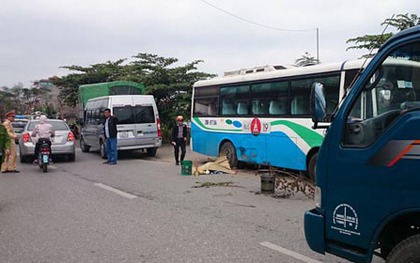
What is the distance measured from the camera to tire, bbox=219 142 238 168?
13.1 metres

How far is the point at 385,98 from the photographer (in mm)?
3471

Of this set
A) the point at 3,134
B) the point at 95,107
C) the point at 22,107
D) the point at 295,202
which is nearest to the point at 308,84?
the point at 295,202

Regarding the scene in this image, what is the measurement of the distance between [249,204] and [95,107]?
1143 centimetres

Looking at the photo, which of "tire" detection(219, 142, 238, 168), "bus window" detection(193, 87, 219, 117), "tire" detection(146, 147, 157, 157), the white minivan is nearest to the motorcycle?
the white minivan

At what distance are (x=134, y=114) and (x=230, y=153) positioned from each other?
4.92 metres

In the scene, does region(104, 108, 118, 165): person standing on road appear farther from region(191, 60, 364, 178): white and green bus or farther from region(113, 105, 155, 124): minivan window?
region(191, 60, 364, 178): white and green bus

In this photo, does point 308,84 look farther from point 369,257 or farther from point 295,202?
point 369,257

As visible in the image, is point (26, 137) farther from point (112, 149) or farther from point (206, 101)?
point (206, 101)

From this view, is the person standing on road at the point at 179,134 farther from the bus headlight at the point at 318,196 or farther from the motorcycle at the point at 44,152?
the bus headlight at the point at 318,196

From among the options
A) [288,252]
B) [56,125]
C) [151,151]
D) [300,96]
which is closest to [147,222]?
[288,252]

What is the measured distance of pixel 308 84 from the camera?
10.6 meters

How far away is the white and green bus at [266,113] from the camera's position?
402 inches

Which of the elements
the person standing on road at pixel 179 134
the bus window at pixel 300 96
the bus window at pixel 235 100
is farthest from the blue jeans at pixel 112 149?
the bus window at pixel 300 96

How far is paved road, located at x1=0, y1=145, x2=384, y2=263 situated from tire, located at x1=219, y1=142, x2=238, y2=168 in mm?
1573
